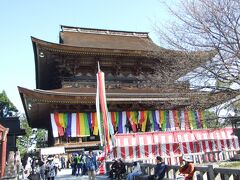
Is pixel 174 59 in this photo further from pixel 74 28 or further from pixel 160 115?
pixel 74 28

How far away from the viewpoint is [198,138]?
17.3 metres

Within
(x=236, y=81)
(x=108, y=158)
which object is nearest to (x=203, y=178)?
(x=236, y=81)

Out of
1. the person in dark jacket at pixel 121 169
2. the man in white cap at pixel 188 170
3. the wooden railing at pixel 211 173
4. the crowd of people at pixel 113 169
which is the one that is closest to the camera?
the wooden railing at pixel 211 173

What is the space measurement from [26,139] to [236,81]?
58999mm

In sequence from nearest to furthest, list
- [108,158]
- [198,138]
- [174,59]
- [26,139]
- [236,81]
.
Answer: [236,81] → [174,59] → [108,158] → [198,138] → [26,139]

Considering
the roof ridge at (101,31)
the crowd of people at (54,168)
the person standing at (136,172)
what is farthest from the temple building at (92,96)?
the person standing at (136,172)

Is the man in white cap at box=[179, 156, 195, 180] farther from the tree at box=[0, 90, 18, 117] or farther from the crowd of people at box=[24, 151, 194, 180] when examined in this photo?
the tree at box=[0, 90, 18, 117]

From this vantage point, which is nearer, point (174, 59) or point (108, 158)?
point (174, 59)

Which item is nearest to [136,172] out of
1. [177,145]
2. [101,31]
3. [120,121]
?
[177,145]

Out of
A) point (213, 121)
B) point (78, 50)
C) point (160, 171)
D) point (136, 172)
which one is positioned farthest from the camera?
point (78, 50)

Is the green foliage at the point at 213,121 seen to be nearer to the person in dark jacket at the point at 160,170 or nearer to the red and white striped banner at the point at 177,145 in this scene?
the red and white striped banner at the point at 177,145

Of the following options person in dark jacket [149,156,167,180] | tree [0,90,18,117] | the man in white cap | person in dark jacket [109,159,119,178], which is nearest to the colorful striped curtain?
person in dark jacket [109,159,119,178]

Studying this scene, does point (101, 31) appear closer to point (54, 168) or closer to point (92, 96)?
point (92, 96)

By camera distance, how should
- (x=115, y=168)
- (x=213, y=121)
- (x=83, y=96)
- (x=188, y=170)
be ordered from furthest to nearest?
1. (x=83, y=96)
2. (x=213, y=121)
3. (x=115, y=168)
4. (x=188, y=170)
